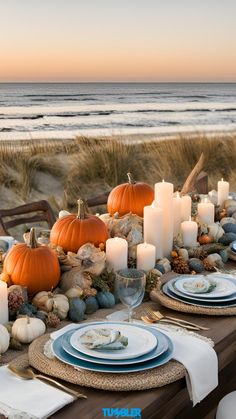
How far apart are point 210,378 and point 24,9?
66.0ft

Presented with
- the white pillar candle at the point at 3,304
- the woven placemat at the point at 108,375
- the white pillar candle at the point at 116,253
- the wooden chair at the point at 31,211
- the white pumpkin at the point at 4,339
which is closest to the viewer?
the woven placemat at the point at 108,375

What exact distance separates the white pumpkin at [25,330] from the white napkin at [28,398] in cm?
19

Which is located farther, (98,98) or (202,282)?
(98,98)

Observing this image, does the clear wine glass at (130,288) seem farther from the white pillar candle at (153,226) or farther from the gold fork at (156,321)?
the white pillar candle at (153,226)

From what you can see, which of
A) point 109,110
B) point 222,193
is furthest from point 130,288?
point 109,110

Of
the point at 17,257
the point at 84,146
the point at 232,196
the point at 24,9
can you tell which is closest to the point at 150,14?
the point at 24,9

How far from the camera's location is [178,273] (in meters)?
Answer: 2.29

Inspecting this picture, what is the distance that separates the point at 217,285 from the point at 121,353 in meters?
0.60

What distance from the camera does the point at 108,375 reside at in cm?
151

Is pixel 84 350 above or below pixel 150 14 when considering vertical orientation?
below

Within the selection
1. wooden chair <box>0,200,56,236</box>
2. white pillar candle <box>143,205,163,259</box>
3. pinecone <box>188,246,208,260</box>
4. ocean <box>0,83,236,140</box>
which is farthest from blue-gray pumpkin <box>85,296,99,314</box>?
ocean <box>0,83,236,140</box>

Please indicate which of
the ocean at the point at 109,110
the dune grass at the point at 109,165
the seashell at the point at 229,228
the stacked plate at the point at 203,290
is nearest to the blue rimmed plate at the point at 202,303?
the stacked plate at the point at 203,290

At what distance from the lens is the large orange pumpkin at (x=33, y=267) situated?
6.47ft

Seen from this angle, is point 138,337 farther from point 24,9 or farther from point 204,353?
point 24,9
